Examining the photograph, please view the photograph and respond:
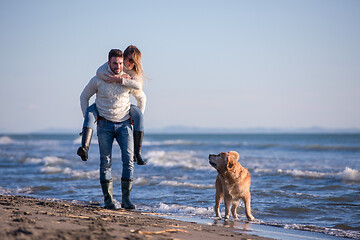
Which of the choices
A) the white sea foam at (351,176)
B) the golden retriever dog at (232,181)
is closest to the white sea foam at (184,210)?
the golden retriever dog at (232,181)

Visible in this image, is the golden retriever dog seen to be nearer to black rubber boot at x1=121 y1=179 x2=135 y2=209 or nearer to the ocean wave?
black rubber boot at x1=121 y1=179 x2=135 y2=209

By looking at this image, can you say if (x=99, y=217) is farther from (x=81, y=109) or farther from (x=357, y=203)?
(x=357, y=203)

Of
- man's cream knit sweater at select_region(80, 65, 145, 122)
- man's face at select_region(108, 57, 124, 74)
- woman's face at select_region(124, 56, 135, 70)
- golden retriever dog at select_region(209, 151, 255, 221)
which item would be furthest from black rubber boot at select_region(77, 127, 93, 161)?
golden retriever dog at select_region(209, 151, 255, 221)

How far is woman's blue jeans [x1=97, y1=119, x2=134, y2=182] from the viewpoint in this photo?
16.5 feet

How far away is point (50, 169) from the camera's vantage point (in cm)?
1292

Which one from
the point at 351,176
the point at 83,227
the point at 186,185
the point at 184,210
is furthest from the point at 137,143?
the point at 351,176

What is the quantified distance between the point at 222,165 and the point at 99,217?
2158 mm

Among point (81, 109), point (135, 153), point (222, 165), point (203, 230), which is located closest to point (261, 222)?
point (222, 165)

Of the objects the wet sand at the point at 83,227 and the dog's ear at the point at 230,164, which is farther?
the dog's ear at the point at 230,164

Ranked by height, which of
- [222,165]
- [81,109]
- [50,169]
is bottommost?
[50,169]

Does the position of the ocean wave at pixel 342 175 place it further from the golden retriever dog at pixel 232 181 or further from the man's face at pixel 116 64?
the man's face at pixel 116 64

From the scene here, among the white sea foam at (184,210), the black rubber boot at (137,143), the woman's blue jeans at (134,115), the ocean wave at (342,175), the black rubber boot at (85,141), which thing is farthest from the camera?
the ocean wave at (342,175)

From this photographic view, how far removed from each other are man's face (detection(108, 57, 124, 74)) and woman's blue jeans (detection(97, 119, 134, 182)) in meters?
0.65

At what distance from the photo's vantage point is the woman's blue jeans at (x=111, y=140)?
5039mm
